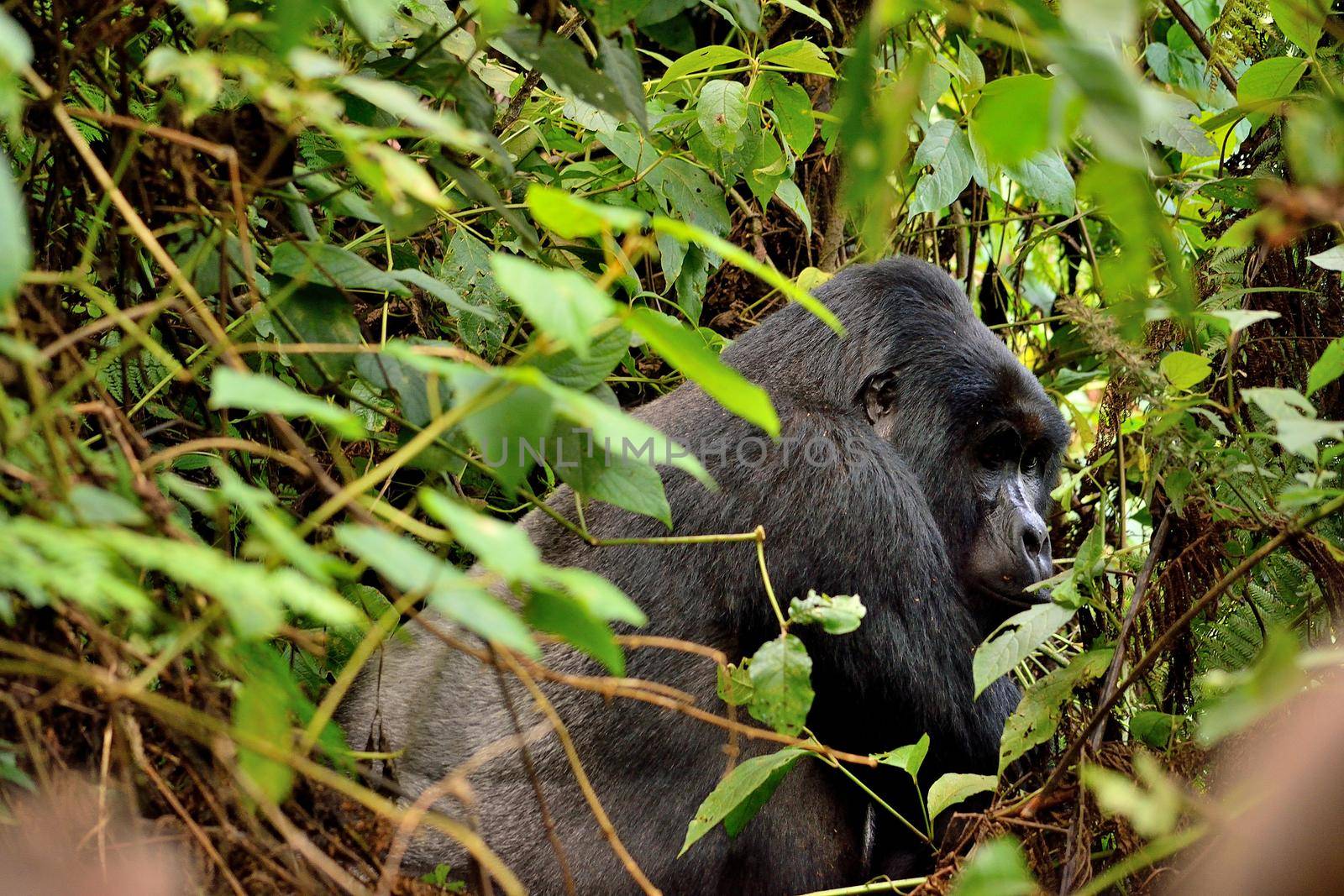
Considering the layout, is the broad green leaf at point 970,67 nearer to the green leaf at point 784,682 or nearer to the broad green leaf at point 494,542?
the green leaf at point 784,682

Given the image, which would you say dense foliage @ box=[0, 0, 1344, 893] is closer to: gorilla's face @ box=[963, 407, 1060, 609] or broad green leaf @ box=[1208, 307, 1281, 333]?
broad green leaf @ box=[1208, 307, 1281, 333]

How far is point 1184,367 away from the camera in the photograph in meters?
1.81

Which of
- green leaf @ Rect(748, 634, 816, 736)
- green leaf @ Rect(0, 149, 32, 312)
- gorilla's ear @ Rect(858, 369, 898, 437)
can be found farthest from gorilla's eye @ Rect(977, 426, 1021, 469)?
green leaf @ Rect(0, 149, 32, 312)

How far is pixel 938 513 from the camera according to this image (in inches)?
112

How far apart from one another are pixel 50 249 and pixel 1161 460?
6.43 feet

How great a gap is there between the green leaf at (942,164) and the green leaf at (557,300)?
2.07 m

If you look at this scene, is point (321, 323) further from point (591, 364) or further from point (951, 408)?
point (951, 408)

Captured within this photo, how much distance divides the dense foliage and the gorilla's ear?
440 millimetres

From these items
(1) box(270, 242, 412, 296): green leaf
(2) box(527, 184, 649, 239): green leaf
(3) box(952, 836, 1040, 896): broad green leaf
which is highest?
(2) box(527, 184, 649, 239): green leaf

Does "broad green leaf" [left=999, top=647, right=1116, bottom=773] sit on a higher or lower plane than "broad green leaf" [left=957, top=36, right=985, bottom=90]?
lower

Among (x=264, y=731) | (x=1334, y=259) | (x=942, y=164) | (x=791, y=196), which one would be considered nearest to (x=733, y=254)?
(x=264, y=731)

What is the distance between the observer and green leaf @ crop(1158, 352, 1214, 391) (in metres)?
1.80

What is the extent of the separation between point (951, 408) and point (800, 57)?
910 mm

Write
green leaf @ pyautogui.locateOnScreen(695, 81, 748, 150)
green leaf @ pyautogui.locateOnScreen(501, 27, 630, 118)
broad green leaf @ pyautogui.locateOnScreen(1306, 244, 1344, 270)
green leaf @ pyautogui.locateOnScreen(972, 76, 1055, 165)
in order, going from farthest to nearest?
green leaf @ pyautogui.locateOnScreen(695, 81, 748, 150)
broad green leaf @ pyautogui.locateOnScreen(1306, 244, 1344, 270)
green leaf @ pyautogui.locateOnScreen(501, 27, 630, 118)
green leaf @ pyautogui.locateOnScreen(972, 76, 1055, 165)
